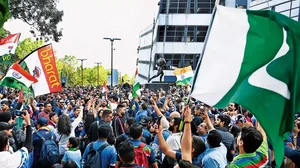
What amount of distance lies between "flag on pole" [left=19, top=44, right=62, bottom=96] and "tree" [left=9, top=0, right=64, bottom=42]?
25006 mm

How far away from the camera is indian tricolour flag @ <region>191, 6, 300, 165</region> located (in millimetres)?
4016

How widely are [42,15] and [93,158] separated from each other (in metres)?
31.3

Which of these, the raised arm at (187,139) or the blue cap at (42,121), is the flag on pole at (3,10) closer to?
the raised arm at (187,139)

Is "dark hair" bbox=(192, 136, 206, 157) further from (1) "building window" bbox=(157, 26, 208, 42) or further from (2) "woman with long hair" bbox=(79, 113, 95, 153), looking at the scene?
(1) "building window" bbox=(157, 26, 208, 42)

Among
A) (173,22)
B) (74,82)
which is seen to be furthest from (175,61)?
(74,82)

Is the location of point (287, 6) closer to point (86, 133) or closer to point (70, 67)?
point (86, 133)

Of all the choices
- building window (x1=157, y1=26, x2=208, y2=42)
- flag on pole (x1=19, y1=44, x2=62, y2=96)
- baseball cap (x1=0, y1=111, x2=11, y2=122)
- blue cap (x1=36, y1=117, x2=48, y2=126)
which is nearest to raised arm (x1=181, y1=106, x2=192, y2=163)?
blue cap (x1=36, y1=117, x2=48, y2=126)

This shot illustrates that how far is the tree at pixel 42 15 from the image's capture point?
34.2 meters

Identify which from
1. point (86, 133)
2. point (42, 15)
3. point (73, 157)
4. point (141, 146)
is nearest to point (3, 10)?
point (141, 146)

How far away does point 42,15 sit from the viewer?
35.2m

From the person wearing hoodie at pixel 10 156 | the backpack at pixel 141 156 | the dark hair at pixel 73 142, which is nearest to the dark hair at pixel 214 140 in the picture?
the backpack at pixel 141 156

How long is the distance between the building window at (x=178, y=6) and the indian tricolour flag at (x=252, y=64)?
1902 inches

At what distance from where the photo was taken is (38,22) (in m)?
35.2

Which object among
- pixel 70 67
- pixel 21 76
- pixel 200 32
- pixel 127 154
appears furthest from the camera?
pixel 70 67
